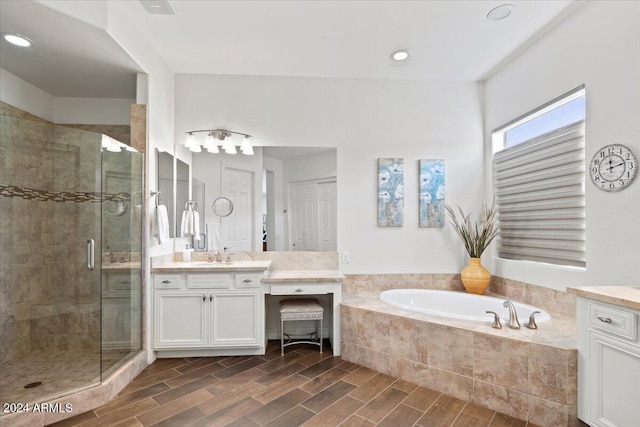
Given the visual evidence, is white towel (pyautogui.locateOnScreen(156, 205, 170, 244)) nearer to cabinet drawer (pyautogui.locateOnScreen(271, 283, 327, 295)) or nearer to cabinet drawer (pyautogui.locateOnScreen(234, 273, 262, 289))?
cabinet drawer (pyautogui.locateOnScreen(234, 273, 262, 289))

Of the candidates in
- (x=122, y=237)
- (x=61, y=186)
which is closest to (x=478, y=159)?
(x=122, y=237)

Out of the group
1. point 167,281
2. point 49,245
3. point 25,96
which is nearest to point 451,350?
point 167,281

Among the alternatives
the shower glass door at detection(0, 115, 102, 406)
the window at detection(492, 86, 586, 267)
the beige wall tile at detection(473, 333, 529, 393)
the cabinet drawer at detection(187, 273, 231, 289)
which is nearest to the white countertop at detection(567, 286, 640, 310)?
the beige wall tile at detection(473, 333, 529, 393)

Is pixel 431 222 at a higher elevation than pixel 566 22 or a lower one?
lower

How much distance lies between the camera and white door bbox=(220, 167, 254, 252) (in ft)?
10.7

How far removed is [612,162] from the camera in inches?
80.6

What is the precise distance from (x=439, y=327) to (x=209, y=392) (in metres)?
1.79

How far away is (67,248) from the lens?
2.59 metres

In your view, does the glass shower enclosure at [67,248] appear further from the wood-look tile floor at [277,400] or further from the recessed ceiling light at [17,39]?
the recessed ceiling light at [17,39]

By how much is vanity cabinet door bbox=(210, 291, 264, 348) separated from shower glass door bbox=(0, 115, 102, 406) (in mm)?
906

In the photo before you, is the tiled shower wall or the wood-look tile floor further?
the tiled shower wall

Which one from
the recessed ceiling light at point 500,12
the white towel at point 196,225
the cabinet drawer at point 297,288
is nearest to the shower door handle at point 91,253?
the white towel at point 196,225

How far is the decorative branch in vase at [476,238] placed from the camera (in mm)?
3082

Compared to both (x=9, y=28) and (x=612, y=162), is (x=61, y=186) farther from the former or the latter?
(x=612, y=162)
